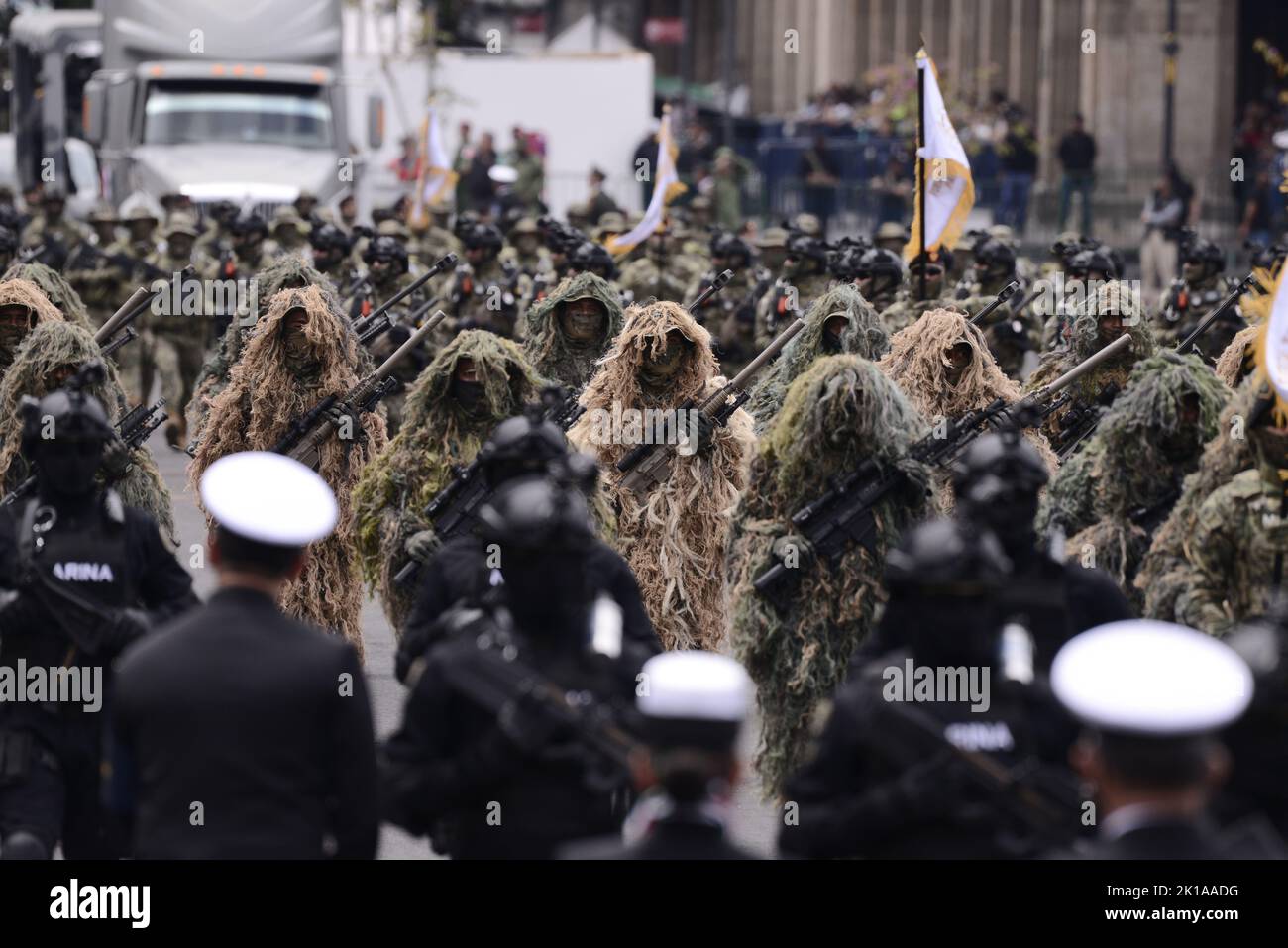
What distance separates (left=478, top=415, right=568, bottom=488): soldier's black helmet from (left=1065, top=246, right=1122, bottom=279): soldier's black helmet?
8072 millimetres

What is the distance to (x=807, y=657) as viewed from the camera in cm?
929

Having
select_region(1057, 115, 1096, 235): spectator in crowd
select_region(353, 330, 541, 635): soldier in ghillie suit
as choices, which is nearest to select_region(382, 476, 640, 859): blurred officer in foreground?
select_region(353, 330, 541, 635): soldier in ghillie suit

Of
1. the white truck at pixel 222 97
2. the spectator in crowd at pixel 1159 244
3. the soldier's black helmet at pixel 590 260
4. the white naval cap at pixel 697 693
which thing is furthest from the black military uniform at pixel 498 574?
the spectator in crowd at pixel 1159 244

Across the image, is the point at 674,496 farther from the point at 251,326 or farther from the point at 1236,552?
the point at 1236,552

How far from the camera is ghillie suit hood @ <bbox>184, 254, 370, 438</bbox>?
12.0 metres

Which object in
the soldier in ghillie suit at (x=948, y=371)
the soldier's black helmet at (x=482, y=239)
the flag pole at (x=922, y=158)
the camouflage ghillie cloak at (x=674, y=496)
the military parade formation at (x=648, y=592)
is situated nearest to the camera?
the military parade formation at (x=648, y=592)

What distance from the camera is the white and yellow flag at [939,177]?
532 inches

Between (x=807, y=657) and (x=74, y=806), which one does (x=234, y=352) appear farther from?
(x=74, y=806)

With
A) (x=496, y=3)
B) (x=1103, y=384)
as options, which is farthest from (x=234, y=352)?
(x=496, y=3)

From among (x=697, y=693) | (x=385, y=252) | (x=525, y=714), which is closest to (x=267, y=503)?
(x=525, y=714)

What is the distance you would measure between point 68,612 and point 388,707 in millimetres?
4551

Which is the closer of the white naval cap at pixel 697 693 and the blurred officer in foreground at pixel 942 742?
the white naval cap at pixel 697 693

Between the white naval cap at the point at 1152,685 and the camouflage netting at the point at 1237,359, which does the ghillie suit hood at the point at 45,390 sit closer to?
the camouflage netting at the point at 1237,359

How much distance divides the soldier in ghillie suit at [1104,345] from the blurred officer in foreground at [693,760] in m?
7.69
